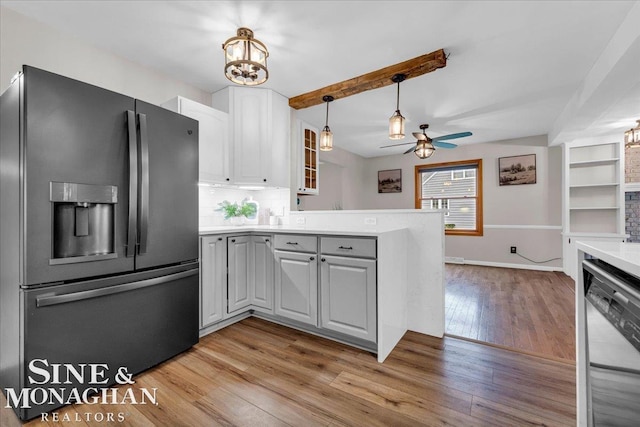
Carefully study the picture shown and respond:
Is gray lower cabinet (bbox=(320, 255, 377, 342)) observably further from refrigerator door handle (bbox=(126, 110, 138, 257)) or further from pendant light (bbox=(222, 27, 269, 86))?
pendant light (bbox=(222, 27, 269, 86))

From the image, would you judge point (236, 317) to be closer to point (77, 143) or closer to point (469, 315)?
point (77, 143)

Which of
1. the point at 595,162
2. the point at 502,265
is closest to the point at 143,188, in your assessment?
the point at 502,265

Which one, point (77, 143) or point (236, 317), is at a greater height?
point (77, 143)

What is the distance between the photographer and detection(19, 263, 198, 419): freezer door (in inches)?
55.1

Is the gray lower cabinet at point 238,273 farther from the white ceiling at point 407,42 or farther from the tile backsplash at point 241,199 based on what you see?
the white ceiling at point 407,42

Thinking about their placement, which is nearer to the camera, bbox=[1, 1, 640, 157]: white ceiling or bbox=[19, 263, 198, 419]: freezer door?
bbox=[19, 263, 198, 419]: freezer door

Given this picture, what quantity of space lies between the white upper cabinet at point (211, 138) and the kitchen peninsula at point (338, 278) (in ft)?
2.35

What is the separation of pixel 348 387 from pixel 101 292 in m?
1.56

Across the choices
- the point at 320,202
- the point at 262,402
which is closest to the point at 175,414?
the point at 262,402

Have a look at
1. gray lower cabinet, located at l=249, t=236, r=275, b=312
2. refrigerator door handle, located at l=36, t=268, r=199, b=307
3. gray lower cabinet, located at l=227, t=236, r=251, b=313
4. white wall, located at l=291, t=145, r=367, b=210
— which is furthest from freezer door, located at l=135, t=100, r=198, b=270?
white wall, located at l=291, t=145, r=367, b=210

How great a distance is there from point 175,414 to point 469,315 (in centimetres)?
272

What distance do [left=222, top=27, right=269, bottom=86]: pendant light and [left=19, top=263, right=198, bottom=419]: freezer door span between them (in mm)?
1486

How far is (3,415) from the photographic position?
1.42 m

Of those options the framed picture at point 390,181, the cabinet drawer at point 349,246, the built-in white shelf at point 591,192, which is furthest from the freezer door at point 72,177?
the built-in white shelf at point 591,192
